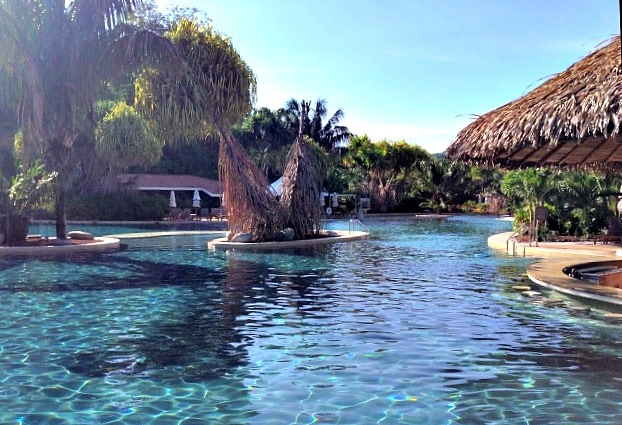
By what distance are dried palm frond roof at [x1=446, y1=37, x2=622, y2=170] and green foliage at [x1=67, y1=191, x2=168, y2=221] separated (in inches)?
1034

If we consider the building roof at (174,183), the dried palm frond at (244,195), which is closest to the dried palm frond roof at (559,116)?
the dried palm frond at (244,195)

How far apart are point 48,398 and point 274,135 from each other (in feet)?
163

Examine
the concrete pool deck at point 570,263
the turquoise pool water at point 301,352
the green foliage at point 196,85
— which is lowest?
the turquoise pool water at point 301,352

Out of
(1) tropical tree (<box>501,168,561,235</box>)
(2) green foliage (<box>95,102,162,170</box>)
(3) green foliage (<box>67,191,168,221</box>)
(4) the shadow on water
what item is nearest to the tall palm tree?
(4) the shadow on water

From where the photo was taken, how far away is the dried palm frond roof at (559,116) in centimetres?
713

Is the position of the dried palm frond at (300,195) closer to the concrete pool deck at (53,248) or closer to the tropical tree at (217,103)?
the tropical tree at (217,103)

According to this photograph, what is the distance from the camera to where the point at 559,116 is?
Answer: 7.69 m

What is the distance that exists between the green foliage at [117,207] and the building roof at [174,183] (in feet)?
27.6

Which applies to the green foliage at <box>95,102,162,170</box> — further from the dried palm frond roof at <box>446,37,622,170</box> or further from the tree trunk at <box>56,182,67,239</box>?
the dried palm frond roof at <box>446,37,622,170</box>

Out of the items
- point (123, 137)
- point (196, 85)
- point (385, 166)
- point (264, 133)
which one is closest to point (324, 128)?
point (264, 133)

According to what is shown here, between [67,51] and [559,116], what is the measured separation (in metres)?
14.3

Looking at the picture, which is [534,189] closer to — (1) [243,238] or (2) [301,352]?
(1) [243,238]

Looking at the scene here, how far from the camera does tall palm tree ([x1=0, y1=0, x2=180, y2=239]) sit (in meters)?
16.9

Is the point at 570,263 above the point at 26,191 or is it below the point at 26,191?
below
